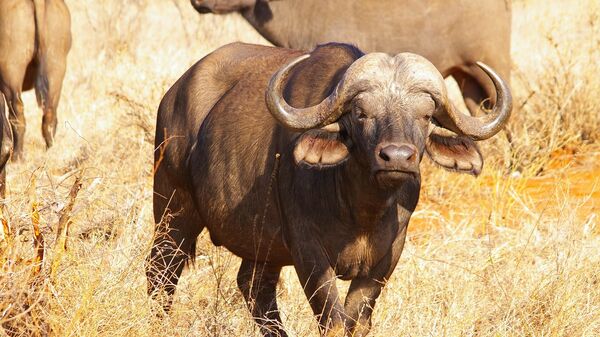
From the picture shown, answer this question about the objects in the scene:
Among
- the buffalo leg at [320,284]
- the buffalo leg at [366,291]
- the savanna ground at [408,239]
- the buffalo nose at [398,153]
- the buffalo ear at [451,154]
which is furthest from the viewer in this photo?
the buffalo leg at [366,291]

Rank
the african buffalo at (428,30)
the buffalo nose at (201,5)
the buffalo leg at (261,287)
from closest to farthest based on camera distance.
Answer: the buffalo leg at (261,287), the african buffalo at (428,30), the buffalo nose at (201,5)

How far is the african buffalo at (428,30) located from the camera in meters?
10.4

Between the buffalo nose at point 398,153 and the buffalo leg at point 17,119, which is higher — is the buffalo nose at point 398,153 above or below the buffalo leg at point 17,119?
above

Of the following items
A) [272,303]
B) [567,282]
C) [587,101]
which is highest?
[567,282]

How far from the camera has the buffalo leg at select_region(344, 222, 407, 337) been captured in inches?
204

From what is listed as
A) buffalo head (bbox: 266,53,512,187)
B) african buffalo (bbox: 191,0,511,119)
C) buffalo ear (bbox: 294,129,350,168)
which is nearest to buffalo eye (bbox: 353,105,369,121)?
buffalo head (bbox: 266,53,512,187)

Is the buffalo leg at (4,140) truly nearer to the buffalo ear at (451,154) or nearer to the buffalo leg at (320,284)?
the buffalo leg at (320,284)

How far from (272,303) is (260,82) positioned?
1.19 m

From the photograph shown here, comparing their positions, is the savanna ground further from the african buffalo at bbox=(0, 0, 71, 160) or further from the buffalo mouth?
the buffalo mouth

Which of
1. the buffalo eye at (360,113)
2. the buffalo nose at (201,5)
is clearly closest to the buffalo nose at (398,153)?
the buffalo eye at (360,113)

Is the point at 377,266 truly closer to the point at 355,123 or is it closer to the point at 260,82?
the point at 355,123

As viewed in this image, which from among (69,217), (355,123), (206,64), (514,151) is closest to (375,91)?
(355,123)

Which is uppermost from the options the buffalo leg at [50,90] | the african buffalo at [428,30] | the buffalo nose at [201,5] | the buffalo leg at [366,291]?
the buffalo leg at [366,291]

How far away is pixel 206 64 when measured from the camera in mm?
6254
